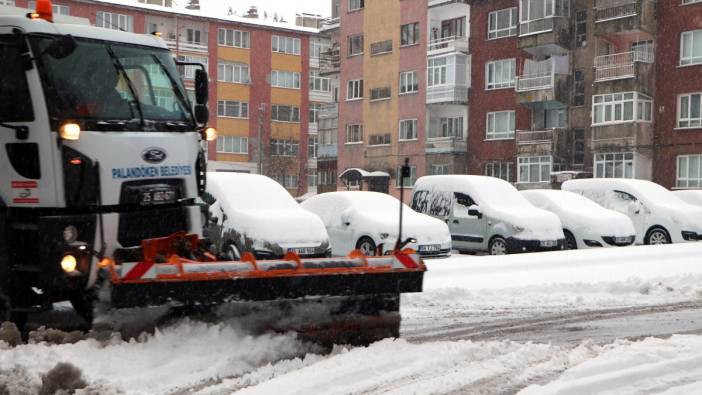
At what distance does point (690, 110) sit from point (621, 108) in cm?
273

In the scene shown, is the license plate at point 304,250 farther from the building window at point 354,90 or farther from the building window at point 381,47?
the building window at point 354,90

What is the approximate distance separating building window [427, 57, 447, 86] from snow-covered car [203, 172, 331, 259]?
3312 centimetres

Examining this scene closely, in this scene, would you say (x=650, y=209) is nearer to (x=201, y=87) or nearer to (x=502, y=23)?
(x=201, y=87)

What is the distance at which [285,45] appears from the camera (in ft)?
229

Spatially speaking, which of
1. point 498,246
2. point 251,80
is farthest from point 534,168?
point 251,80

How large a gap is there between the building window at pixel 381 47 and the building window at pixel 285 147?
55.1 feet

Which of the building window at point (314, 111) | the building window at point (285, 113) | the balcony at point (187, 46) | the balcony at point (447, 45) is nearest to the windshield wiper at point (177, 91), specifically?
the balcony at point (447, 45)

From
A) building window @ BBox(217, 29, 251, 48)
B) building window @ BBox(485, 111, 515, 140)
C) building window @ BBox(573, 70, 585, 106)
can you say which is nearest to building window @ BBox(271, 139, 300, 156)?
building window @ BBox(217, 29, 251, 48)

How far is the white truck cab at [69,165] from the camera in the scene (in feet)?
24.9

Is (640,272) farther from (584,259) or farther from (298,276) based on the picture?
(298,276)

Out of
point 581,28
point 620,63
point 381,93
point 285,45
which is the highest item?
point 285,45

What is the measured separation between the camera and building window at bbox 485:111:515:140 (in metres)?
45.6

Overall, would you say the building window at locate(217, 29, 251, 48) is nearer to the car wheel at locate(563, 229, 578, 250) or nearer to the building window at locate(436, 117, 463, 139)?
the building window at locate(436, 117, 463, 139)

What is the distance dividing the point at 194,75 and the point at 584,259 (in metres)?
8.52
